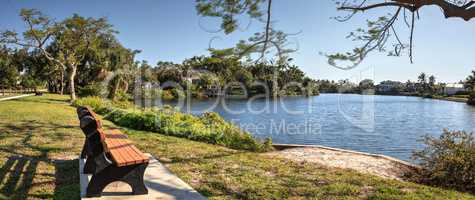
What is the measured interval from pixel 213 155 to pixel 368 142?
1056 cm

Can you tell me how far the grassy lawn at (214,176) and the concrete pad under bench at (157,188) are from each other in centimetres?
19

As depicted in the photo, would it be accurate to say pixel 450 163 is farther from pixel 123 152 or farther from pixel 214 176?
pixel 123 152

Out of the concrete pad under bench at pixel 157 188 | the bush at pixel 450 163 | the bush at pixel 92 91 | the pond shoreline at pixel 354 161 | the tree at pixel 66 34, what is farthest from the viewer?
the bush at pixel 92 91

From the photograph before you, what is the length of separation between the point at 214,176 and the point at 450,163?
15.6 feet

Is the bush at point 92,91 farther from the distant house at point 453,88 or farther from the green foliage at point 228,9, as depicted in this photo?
the distant house at point 453,88

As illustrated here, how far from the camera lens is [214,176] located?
5.32 meters

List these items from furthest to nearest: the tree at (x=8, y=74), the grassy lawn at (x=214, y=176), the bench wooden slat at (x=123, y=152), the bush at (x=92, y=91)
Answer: the tree at (x=8, y=74) < the bush at (x=92, y=91) < the grassy lawn at (x=214, y=176) < the bench wooden slat at (x=123, y=152)

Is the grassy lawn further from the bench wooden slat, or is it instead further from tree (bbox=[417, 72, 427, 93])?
tree (bbox=[417, 72, 427, 93])

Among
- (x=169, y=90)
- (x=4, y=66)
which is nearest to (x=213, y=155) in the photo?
(x=4, y=66)

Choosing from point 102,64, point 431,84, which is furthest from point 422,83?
point 102,64

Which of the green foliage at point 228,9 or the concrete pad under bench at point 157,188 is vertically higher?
the green foliage at point 228,9


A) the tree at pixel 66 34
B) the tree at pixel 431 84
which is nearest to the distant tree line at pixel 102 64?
the tree at pixel 66 34

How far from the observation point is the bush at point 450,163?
251 inches

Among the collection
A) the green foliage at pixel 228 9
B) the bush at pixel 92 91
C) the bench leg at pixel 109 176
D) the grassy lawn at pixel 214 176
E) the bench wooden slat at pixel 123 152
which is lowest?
the grassy lawn at pixel 214 176
